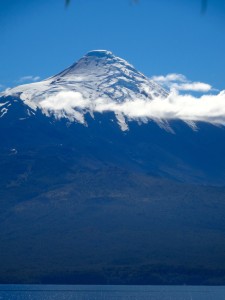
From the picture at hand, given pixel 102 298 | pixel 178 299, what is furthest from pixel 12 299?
pixel 178 299

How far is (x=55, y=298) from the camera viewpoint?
190 meters

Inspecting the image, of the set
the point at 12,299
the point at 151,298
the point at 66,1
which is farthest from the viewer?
the point at 151,298

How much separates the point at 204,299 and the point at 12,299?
156ft

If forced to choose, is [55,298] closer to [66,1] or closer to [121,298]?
[121,298]

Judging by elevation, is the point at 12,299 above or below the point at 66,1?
above

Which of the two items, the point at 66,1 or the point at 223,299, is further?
the point at 223,299

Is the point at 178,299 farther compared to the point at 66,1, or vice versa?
the point at 178,299

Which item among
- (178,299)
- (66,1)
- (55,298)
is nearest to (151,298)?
(178,299)

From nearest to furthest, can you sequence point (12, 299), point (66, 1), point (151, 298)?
point (66, 1)
point (12, 299)
point (151, 298)

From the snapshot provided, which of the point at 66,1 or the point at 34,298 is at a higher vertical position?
the point at 34,298

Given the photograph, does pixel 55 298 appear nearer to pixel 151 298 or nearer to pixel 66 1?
pixel 151 298

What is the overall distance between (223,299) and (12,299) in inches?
2079

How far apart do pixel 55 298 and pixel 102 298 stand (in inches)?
525

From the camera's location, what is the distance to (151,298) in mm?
195500
